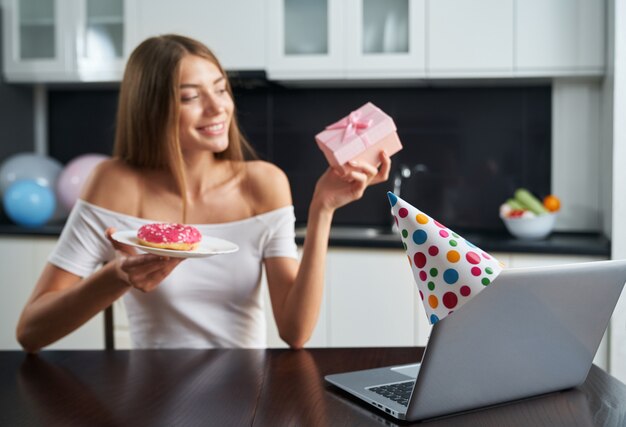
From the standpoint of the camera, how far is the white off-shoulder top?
1649 mm

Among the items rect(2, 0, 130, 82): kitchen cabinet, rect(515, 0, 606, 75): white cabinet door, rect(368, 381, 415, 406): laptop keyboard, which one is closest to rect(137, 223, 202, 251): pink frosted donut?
rect(368, 381, 415, 406): laptop keyboard

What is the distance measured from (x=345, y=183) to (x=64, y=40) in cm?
216

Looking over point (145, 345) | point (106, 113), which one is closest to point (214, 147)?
point (145, 345)

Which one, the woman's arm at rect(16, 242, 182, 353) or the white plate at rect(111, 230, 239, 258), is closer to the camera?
the white plate at rect(111, 230, 239, 258)

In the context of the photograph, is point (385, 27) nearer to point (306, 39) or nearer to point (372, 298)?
point (306, 39)

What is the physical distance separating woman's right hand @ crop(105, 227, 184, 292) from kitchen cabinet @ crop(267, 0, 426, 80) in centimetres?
181

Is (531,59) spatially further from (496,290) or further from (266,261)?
(496,290)

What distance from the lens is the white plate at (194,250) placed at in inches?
47.9

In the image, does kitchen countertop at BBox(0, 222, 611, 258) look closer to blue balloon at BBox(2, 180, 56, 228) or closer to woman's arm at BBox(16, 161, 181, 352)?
blue balloon at BBox(2, 180, 56, 228)

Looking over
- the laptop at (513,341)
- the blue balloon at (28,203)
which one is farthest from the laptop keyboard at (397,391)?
the blue balloon at (28,203)

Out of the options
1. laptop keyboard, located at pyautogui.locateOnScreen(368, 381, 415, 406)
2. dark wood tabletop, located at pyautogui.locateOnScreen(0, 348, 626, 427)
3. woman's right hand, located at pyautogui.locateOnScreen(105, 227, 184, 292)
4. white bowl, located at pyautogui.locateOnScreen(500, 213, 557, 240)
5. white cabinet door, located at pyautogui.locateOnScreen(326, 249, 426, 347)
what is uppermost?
woman's right hand, located at pyautogui.locateOnScreen(105, 227, 184, 292)

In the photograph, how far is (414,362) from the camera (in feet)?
4.15

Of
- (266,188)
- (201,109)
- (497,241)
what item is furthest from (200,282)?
(497,241)

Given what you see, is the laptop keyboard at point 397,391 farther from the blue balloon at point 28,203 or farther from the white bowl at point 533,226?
the blue balloon at point 28,203
